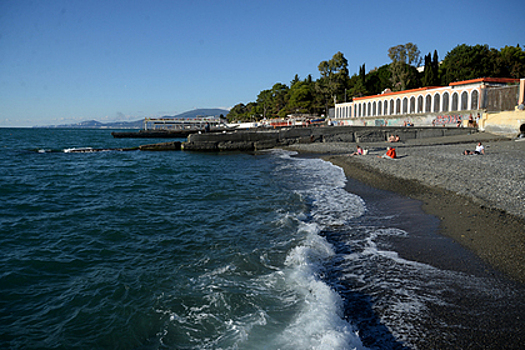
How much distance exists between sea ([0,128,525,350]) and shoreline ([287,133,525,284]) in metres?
0.36

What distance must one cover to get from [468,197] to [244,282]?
6641 mm

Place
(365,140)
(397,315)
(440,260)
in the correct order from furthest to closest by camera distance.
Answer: (365,140) < (440,260) < (397,315)

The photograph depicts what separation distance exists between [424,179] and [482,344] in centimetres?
900

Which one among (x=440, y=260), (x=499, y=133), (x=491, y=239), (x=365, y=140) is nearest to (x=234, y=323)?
(x=440, y=260)

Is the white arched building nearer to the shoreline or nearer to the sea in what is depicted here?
the shoreline

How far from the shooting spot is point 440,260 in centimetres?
528

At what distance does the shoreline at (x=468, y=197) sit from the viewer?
17.6ft

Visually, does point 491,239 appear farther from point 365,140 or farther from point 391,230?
point 365,140

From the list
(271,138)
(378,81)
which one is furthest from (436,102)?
(378,81)

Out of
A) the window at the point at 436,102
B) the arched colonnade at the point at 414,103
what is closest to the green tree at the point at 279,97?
the arched colonnade at the point at 414,103

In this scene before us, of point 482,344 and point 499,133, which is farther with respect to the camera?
point 499,133

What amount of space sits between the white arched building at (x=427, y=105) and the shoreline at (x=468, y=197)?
1507 cm

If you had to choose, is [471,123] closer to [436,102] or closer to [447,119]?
[447,119]

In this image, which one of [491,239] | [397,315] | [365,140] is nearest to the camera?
[397,315]
